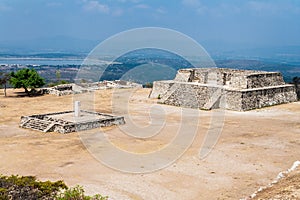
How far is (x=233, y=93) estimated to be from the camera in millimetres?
26328

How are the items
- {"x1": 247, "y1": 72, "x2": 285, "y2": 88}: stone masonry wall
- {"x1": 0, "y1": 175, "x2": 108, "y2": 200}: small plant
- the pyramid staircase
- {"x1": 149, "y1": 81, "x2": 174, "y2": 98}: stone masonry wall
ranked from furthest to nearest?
{"x1": 149, "y1": 81, "x2": 174, "y2": 98}: stone masonry wall < {"x1": 247, "y1": 72, "x2": 285, "y2": 88}: stone masonry wall < the pyramid staircase < {"x1": 0, "y1": 175, "x2": 108, "y2": 200}: small plant

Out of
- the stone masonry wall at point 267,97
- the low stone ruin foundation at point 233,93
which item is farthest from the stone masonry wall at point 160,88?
the stone masonry wall at point 267,97

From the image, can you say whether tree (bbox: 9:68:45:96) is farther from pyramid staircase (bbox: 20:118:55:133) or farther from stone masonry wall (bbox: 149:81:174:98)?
pyramid staircase (bbox: 20:118:55:133)

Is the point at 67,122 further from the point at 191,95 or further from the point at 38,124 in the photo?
the point at 191,95

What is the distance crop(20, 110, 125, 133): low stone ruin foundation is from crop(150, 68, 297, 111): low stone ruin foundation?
7845mm

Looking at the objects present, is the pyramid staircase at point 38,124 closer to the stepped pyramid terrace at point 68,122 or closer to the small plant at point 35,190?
the stepped pyramid terrace at point 68,122

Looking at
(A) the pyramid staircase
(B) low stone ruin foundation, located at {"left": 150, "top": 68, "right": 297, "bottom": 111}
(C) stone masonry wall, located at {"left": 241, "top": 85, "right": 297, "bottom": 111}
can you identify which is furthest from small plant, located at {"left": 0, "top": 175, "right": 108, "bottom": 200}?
(C) stone masonry wall, located at {"left": 241, "top": 85, "right": 297, "bottom": 111}

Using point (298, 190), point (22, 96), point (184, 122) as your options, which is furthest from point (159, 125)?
point (22, 96)

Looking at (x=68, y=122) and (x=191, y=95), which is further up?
(x=191, y=95)

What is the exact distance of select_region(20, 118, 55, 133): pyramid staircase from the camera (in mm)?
19469

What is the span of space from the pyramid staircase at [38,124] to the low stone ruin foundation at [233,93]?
36.0 feet

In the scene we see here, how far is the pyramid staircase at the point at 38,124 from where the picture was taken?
1947 cm

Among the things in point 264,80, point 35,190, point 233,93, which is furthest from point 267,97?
point 35,190

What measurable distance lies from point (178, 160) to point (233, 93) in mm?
12848
